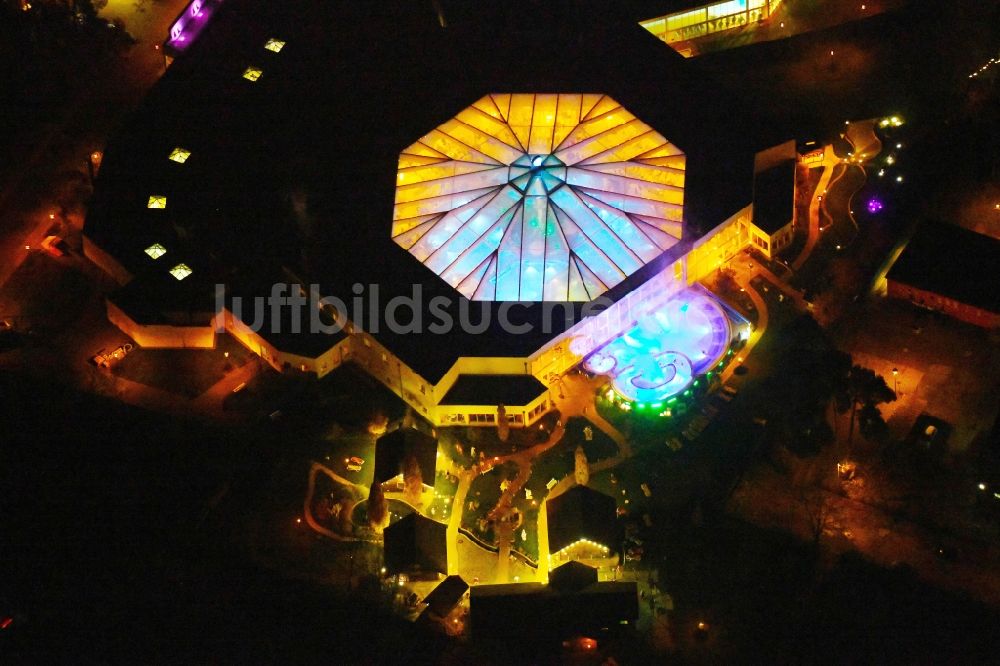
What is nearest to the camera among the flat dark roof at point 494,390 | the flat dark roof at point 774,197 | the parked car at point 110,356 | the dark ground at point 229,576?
the dark ground at point 229,576

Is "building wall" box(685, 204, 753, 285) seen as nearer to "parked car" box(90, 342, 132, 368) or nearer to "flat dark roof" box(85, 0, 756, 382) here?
"flat dark roof" box(85, 0, 756, 382)

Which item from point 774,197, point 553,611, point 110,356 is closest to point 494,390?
point 553,611

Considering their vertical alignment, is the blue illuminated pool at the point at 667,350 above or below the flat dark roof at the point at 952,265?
below

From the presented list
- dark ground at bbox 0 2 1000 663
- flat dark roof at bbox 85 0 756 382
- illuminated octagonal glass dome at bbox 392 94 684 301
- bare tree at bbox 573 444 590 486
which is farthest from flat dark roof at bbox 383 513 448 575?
illuminated octagonal glass dome at bbox 392 94 684 301

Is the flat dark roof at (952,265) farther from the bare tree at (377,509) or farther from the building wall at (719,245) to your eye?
the bare tree at (377,509)

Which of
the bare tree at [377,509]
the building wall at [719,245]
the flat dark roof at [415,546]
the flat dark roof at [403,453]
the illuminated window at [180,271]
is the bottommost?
the flat dark roof at [415,546]

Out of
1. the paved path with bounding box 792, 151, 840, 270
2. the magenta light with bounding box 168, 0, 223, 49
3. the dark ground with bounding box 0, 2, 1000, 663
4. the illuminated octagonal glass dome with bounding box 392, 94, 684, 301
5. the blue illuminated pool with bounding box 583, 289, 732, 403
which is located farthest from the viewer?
the magenta light with bounding box 168, 0, 223, 49

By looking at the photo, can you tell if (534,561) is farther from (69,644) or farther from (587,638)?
(69,644)

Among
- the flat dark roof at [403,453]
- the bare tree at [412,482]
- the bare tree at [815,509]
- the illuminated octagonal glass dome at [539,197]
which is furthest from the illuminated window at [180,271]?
the bare tree at [815,509]
